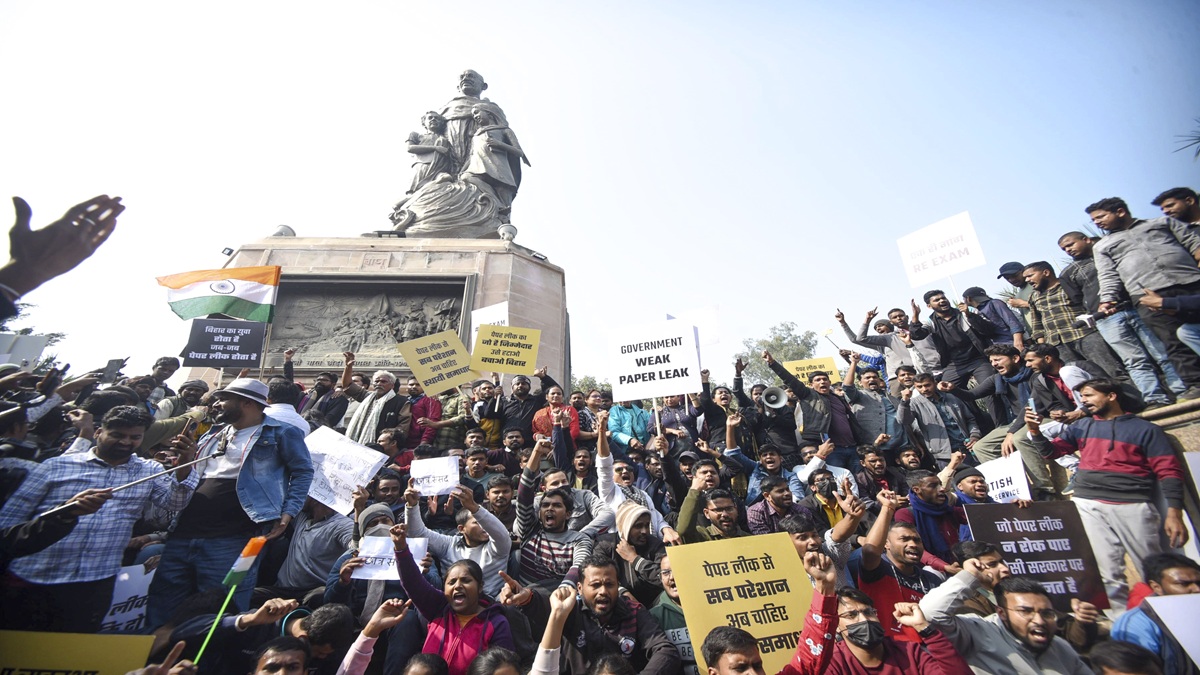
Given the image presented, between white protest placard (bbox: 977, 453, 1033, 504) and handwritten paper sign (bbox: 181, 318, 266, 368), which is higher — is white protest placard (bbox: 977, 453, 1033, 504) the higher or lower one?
the lower one

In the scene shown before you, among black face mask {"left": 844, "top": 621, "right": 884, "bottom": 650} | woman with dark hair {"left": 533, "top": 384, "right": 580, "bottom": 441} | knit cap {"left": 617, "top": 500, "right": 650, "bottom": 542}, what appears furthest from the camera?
woman with dark hair {"left": 533, "top": 384, "right": 580, "bottom": 441}

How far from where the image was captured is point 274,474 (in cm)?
433

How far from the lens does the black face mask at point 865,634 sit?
3.32 metres

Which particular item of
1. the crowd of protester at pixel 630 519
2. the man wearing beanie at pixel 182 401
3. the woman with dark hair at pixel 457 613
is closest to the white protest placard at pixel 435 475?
the crowd of protester at pixel 630 519

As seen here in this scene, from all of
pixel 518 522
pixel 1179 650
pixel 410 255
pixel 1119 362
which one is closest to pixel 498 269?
pixel 410 255

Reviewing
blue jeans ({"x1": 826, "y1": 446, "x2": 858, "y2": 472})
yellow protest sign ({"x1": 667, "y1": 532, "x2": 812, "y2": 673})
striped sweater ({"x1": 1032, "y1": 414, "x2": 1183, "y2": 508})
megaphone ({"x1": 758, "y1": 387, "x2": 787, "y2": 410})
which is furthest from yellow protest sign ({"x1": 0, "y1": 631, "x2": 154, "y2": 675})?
megaphone ({"x1": 758, "y1": 387, "x2": 787, "y2": 410})

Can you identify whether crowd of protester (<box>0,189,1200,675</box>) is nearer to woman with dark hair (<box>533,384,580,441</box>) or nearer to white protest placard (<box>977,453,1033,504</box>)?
white protest placard (<box>977,453,1033,504</box>)

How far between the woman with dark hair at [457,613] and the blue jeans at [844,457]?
4.70 meters

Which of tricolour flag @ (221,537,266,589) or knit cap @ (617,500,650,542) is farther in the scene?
knit cap @ (617,500,650,542)

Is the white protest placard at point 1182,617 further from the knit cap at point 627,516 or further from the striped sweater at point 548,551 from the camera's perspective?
the striped sweater at point 548,551

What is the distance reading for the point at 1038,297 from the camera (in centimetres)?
709

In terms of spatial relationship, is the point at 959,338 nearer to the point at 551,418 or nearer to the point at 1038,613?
the point at 1038,613

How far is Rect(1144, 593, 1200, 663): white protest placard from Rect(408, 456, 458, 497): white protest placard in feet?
15.5

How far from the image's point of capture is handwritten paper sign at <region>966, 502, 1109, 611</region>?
4078 millimetres
